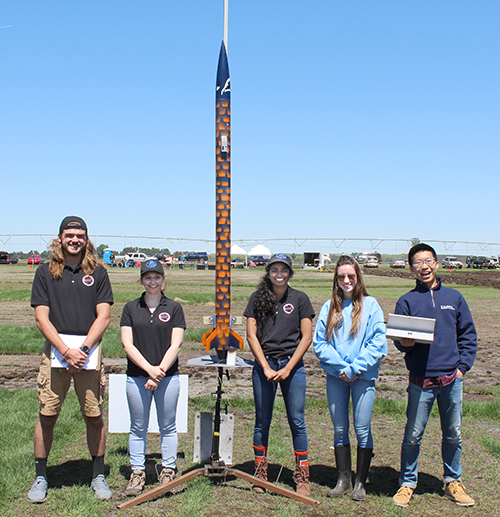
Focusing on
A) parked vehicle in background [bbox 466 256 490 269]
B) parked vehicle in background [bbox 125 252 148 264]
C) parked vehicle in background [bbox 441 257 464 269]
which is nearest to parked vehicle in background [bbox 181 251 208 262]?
parked vehicle in background [bbox 125 252 148 264]

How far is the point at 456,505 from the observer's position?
4.59 metres

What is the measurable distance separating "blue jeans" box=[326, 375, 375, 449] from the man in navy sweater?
0.37 m

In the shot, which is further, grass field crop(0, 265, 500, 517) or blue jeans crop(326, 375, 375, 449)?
blue jeans crop(326, 375, 375, 449)

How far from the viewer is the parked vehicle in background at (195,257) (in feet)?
212

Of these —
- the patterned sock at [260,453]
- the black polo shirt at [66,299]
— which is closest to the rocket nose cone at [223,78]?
the black polo shirt at [66,299]

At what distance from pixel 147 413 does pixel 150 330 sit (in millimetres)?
769

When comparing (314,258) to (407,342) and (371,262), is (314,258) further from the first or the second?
(407,342)

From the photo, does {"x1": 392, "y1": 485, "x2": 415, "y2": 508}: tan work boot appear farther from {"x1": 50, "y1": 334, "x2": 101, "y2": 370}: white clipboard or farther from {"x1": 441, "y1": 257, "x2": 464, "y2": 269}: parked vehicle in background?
{"x1": 441, "y1": 257, "x2": 464, "y2": 269}: parked vehicle in background

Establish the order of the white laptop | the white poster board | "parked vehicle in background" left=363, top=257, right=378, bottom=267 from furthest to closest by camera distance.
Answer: "parked vehicle in background" left=363, top=257, right=378, bottom=267, the white poster board, the white laptop

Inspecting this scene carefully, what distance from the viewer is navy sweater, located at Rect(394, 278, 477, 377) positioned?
15.1 feet

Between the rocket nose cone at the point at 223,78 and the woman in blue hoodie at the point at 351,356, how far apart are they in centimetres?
198

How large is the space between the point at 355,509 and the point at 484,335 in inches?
473

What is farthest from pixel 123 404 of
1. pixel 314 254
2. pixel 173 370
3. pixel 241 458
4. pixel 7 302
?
pixel 314 254

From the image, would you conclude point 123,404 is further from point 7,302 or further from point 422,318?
point 7,302
